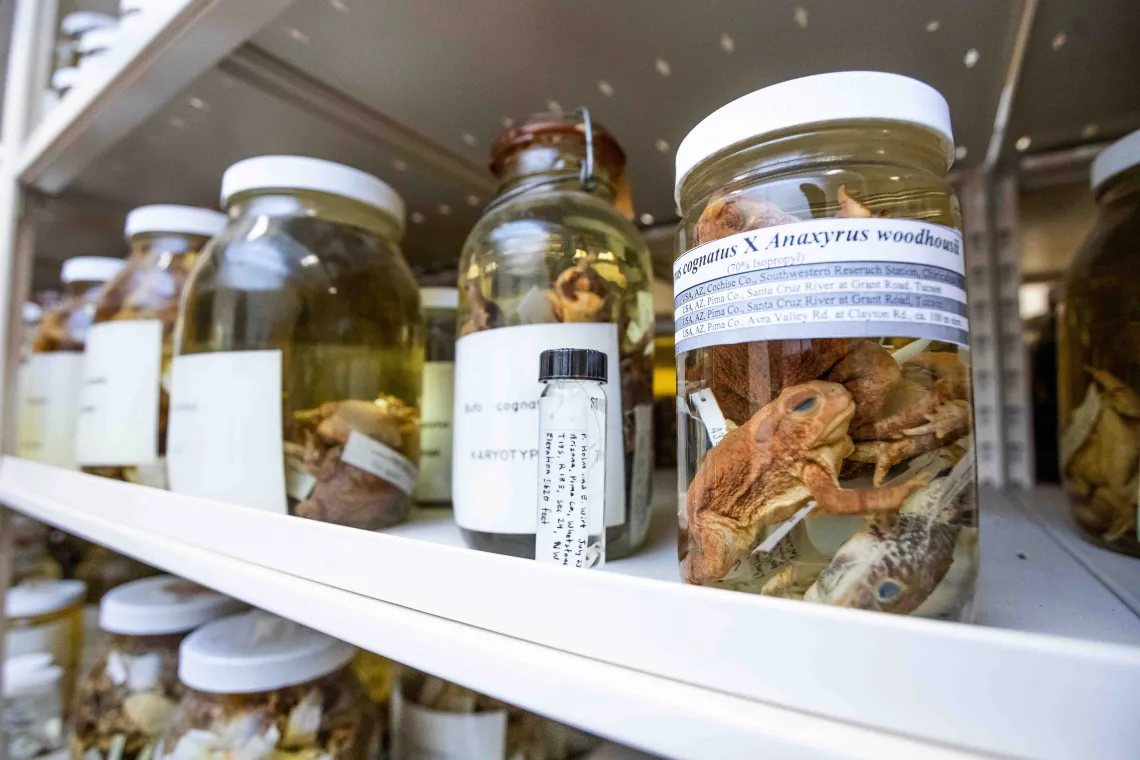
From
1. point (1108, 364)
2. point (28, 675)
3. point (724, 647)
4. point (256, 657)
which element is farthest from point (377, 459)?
point (28, 675)

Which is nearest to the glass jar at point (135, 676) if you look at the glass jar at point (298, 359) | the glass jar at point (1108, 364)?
the glass jar at point (298, 359)

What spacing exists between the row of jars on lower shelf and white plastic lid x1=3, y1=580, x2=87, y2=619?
0.07m

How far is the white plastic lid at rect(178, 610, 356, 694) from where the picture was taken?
1.46 feet

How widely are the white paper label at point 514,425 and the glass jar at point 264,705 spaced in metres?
0.25

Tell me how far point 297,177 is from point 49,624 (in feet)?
2.21

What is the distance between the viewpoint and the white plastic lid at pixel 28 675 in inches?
25.0

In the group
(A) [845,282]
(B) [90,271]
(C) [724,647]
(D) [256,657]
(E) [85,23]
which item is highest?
(E) [85,23]

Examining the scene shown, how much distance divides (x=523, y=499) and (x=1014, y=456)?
0.54 m

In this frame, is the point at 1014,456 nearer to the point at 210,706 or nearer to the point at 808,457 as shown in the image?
the point at 808,457

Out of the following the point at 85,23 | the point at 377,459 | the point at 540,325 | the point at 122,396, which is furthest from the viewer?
the point at 85,23

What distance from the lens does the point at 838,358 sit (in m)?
0.19

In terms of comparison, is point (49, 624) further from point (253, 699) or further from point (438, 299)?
point (438, 299)

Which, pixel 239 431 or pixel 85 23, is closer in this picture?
pixel 239 431

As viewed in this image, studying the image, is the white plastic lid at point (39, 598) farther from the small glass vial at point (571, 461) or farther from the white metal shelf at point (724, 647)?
the small glass vial at point (571, 461)
